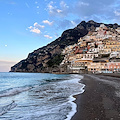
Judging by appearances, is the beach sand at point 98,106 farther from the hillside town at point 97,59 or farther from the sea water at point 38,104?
the hillside town at point 97,59

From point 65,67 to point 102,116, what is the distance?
115803 mm

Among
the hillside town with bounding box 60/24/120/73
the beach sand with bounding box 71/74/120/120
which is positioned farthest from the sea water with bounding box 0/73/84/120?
the hillside town with bounding box 60/24/120/73

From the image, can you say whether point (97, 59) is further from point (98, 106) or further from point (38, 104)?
point (98, 106)

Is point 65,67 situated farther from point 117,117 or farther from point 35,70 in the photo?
point 117,117

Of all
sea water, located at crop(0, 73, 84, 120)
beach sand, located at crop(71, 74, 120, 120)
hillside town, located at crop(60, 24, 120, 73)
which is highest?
hillside town, located at crop(60, 24, 120, 73)

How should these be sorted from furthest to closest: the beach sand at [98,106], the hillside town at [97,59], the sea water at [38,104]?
the hillside town at [97,59]
the sea water at [38,104]
the beach sand at [98,106]

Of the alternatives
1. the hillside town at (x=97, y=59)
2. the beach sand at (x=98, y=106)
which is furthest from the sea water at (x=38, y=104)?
the hillside town at (x=97, y=59)

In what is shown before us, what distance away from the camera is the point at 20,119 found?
503cm

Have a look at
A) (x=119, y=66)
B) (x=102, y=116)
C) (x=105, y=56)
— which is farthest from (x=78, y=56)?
(x=102, y=116)

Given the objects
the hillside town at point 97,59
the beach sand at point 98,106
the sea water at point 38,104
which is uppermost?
the hillside town at point 97,59

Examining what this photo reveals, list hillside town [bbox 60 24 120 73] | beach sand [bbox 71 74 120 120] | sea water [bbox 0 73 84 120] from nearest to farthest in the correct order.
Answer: beach sand [bbox 71 74 120 120], sea water [bbox 0 73 84 120], hillside town [bbox 60 24 120 73]

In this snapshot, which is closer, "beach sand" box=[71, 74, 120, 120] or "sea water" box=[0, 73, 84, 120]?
"beach sand" box=[71, 74, 120, 120]

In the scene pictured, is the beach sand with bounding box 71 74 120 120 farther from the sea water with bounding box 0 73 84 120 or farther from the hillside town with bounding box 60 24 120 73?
the hillside town with bounding box 60 24 120 73

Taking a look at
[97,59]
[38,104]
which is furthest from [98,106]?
[97,59]
